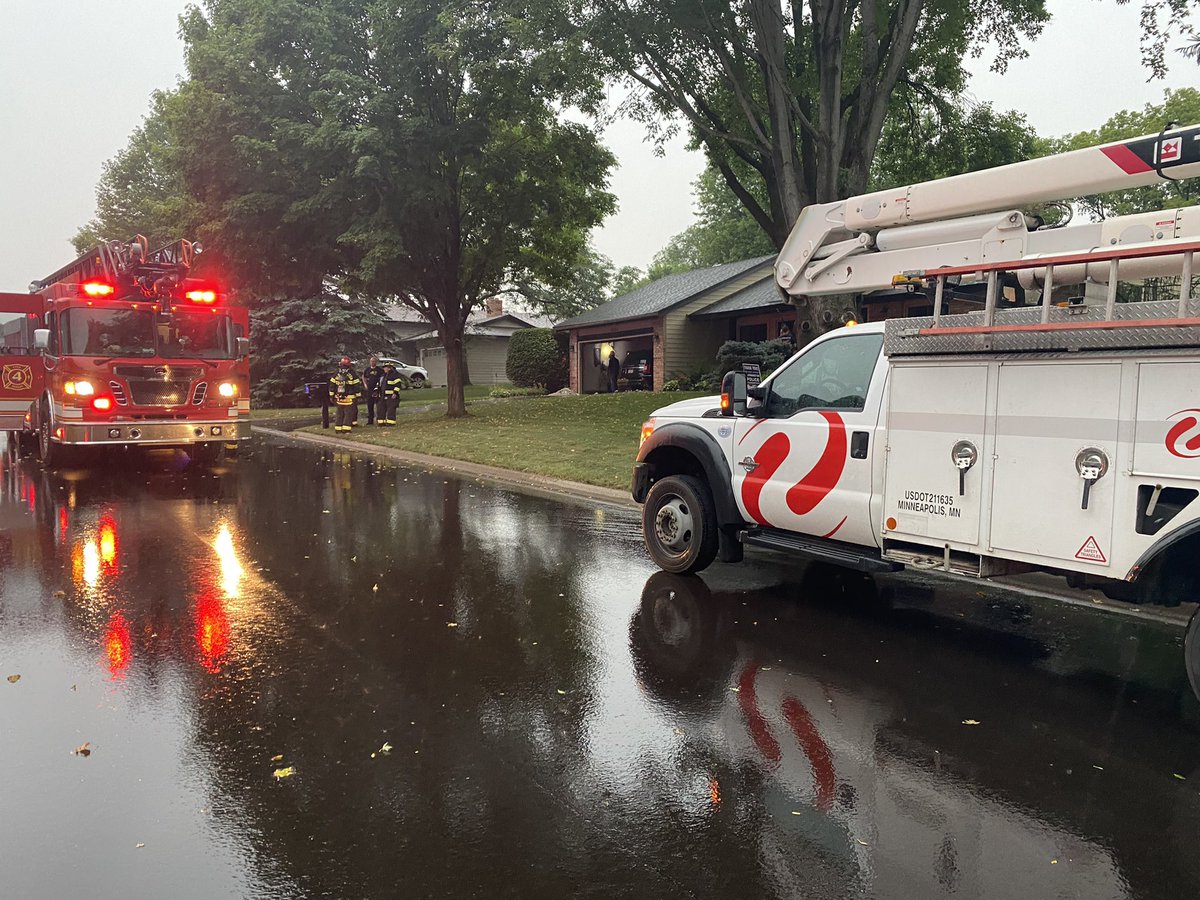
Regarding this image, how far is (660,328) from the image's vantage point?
31.4m

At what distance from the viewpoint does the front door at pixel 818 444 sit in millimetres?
5852

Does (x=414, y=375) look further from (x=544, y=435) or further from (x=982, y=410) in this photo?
(x=982, y=410)

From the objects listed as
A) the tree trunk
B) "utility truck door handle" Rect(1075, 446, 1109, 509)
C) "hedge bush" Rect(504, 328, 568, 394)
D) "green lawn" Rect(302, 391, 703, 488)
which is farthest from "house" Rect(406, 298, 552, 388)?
"utility truck door handle" Rect(1075, 446, 1109, 509)

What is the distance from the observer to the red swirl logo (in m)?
4.10

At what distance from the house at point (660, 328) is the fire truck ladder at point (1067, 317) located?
1006 inches

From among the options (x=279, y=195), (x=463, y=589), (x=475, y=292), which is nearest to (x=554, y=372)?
(x=475, y=292)

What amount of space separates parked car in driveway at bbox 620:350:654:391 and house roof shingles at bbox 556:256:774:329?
7.23ft

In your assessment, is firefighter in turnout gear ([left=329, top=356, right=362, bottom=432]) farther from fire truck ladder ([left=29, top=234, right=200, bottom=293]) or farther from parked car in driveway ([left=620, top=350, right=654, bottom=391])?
parked car in driveway ([left=620, top=350, right=654, bottom=391])

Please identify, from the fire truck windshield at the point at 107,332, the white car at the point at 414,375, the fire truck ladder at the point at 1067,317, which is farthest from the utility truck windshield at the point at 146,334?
the white car at the point at 414,375

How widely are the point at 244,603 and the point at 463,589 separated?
1.67 m

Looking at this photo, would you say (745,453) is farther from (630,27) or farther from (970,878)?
(630,27)

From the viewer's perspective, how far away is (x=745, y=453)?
6684mm

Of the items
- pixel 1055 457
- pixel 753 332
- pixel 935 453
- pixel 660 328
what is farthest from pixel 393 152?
pixel 1055 457

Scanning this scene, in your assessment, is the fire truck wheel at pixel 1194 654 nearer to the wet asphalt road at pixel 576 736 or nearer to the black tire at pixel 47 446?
the wet asphalt road at pixel 576 736
